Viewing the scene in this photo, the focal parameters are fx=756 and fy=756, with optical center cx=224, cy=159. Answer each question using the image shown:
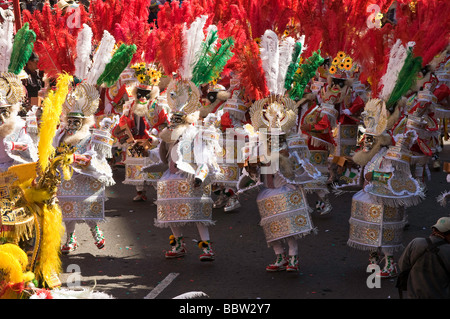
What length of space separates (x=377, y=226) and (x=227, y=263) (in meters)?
1.80

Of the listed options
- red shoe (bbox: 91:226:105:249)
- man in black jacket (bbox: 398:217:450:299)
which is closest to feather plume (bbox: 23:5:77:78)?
red shoe (bbox: 91:226:105:249)

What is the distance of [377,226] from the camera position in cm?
779

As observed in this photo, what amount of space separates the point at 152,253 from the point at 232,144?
Result: 8.68 feet

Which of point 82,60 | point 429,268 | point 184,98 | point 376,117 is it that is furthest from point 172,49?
point 429,268

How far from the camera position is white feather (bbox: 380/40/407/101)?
318 inches

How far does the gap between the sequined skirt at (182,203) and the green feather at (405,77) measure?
2.29 meters

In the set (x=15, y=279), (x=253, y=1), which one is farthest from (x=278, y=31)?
(x=15, y=279)

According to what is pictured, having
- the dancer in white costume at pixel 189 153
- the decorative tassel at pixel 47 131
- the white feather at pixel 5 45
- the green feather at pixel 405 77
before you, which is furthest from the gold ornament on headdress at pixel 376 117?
the white feather at pixel 5 45

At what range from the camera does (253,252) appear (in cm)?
900

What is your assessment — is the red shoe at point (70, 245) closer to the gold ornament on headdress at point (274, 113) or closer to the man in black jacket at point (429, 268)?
the gold ornament on headdress at point (274, 113)

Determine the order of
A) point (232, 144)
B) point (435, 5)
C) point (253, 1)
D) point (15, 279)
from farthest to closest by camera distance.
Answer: point (253, 1) → point (232, 144) → point (435, 5) → point (15, 279)

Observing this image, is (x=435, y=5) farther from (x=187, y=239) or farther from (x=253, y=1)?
(x=187, y=239)

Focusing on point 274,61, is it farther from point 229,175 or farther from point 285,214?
point 229,175

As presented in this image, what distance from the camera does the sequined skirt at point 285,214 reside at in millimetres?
7914
